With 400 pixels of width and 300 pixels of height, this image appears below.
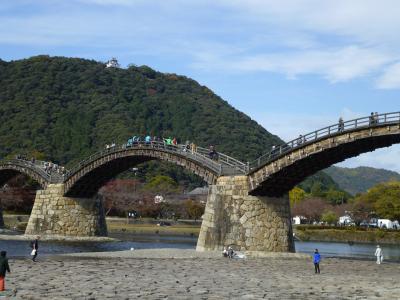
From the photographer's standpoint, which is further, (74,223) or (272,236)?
(74,223)

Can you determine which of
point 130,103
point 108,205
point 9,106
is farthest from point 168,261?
point 130,103

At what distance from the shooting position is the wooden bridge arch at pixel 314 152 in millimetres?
35188

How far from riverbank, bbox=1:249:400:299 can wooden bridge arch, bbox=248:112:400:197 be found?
22.6 feet

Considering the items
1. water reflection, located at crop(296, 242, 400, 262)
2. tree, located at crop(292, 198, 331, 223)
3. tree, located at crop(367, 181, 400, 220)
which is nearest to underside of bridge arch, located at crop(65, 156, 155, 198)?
water reflection, located at crop(296, 242, 400, 262)

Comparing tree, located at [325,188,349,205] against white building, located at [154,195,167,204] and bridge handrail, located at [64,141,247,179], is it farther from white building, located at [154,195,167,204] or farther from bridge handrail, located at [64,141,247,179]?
bridge handrail, located at [64,141,247,179]

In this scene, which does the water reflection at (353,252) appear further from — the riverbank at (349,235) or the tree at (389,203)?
the tree at (389,203)

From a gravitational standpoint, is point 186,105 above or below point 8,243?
above

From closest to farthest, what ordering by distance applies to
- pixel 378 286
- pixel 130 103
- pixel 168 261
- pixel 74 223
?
pixel 378 286
pixel 168 261
pixel 74 223
pixel 130 103

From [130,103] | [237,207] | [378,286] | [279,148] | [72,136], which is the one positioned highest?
[130,103]

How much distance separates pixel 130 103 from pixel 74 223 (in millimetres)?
124772

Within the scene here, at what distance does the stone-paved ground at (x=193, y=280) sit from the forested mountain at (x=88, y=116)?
95335 millimetres

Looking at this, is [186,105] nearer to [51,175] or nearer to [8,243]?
[51,175]

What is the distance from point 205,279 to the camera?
2495cm

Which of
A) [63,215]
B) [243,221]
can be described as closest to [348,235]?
[63,215]
